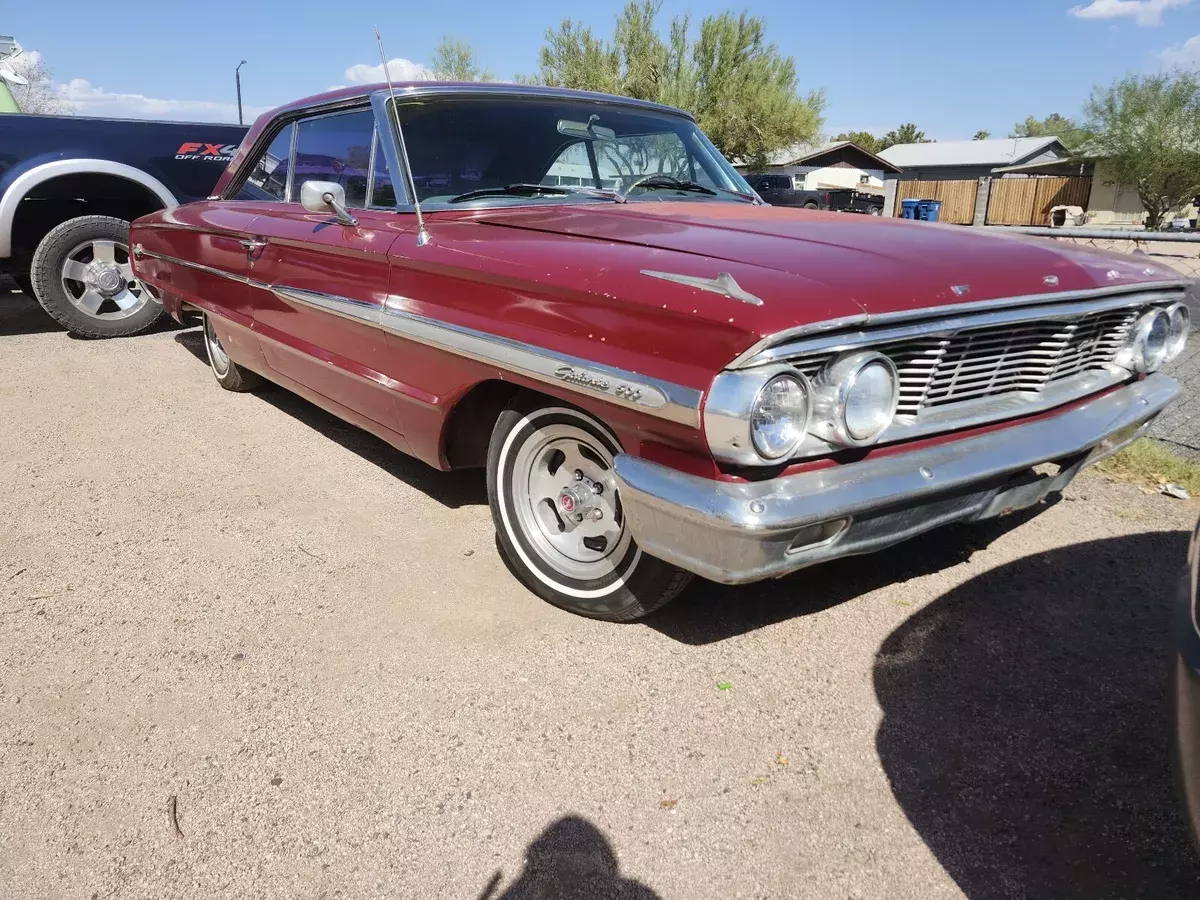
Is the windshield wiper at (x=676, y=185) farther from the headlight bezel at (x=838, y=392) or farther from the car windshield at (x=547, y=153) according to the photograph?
the headlight bezel at (x=838, y=392)

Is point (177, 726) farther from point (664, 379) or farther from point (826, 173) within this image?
point (826, 173)

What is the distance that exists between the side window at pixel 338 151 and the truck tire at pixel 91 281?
320 cm

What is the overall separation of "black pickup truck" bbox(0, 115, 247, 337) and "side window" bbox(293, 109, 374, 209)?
3412mm

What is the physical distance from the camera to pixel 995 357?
94.8 inches

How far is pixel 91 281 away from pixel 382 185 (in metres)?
4.64

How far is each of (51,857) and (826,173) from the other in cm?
4504

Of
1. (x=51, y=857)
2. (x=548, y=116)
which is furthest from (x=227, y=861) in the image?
(x=548, y=116)

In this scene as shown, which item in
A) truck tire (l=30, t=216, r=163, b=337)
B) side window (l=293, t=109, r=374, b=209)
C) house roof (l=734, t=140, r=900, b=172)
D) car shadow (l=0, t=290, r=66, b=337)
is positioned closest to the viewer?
side window (l=293, t=109, r=374, b=209)

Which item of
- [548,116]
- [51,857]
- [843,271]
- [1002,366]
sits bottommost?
[51,857]

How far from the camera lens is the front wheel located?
99.2 inches

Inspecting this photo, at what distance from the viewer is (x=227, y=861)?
1817mm

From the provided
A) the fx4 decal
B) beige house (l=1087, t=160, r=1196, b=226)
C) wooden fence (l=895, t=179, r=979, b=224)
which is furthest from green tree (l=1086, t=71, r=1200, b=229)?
the fx4 decal

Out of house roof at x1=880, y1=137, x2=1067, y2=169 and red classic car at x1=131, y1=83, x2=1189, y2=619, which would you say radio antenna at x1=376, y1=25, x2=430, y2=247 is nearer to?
red classic car at x1=131, y1=83, x2=1189, y2=619

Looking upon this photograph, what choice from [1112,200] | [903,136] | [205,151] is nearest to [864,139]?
[903,136]
